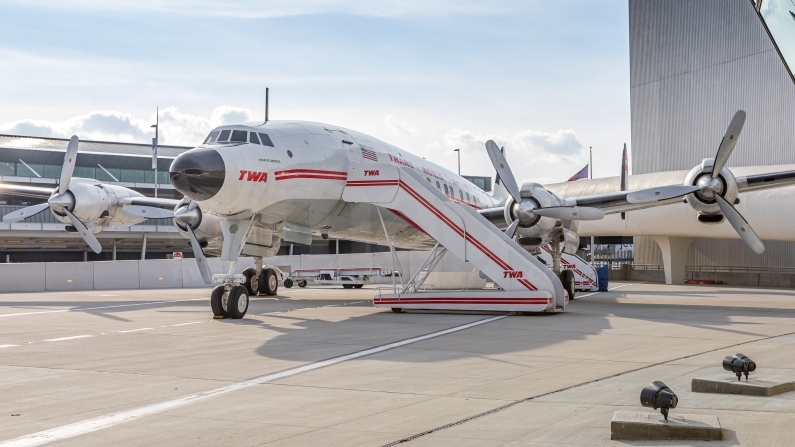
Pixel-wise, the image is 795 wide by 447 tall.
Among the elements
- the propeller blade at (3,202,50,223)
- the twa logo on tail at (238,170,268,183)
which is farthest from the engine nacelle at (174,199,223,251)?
the twa logo on tail at (238,170,268,183)

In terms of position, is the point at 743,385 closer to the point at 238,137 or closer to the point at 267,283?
the point at 238,137

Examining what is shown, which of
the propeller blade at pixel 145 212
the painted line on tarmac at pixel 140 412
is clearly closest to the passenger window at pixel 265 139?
the painted line on tarmac at pixel 140 412

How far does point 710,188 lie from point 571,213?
4.13 m

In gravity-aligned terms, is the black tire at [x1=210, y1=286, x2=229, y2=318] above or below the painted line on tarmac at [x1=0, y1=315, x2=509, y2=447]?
above

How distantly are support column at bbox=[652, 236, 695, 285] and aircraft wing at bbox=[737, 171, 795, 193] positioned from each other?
80.2 feet

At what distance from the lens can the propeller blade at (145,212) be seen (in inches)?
1107

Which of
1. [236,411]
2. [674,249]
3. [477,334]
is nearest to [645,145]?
[674,249]

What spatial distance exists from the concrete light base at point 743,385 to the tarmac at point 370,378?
6.7 inches

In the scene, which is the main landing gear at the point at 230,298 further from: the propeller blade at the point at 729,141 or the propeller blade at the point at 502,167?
the propeller blade at the point at 729,141

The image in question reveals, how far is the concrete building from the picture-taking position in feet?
161

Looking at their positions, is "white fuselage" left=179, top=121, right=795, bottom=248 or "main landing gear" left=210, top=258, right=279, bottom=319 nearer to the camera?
"white fuselage" left=179, top=121, right=795, bottom=248

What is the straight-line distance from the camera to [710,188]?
22922mm

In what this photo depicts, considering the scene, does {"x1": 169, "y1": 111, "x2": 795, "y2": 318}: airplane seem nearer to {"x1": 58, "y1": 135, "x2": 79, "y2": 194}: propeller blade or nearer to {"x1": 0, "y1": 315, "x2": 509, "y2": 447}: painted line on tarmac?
{"x1": 58, "y1": 135, "x2": 79, "y2": 194}: propeller blade

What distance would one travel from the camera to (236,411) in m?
7.69
